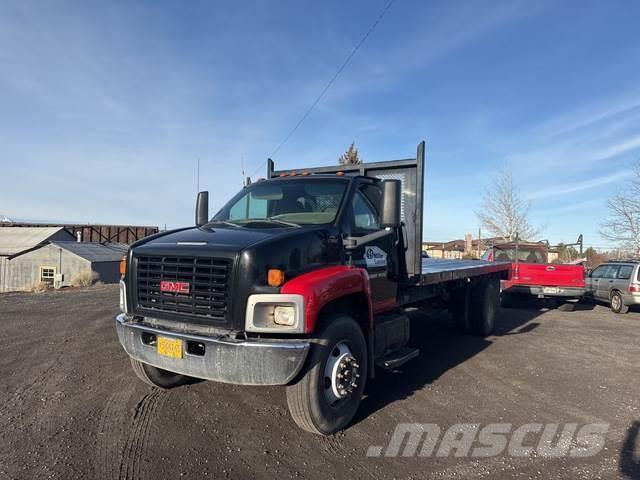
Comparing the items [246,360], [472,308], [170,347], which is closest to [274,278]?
[246,360]

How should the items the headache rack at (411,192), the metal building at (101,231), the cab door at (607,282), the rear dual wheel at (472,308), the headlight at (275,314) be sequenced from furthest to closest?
the metal building at (101,231) < the cab door at (607,282) < the rear dual wheel at (472,308) < the headache rack at (411,192) < the headlight at (275,314)

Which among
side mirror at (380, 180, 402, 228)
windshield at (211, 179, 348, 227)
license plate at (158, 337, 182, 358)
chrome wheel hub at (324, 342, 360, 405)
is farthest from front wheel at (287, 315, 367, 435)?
windshield at (211, 179, 348, 227)

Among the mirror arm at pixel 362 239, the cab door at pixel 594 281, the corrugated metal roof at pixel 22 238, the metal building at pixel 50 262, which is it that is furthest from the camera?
the corrugated metal roof at pixel 22 238

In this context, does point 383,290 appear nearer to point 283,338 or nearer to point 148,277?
point 283,338

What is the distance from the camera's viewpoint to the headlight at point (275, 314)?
11.4 ft

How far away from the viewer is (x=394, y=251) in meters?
5.29

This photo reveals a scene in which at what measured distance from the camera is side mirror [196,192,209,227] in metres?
5.51

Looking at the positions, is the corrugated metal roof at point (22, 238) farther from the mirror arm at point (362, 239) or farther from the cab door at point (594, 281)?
the mirror arm at point (362, 239)

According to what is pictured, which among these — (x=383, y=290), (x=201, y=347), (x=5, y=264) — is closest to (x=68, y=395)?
(x=201, y=347)

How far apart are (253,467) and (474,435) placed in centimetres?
199

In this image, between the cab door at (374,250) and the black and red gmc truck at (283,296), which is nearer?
the black and red gmc truck at (283,296)

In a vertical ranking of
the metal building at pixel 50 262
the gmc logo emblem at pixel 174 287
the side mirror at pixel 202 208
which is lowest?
the metal building at pixel 50 262

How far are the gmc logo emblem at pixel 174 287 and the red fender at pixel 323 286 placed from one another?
33.8 inches

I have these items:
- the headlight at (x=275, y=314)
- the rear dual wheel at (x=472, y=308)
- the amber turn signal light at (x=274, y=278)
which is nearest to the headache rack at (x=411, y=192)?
the amber turn signal light at (x=274, y=278)
